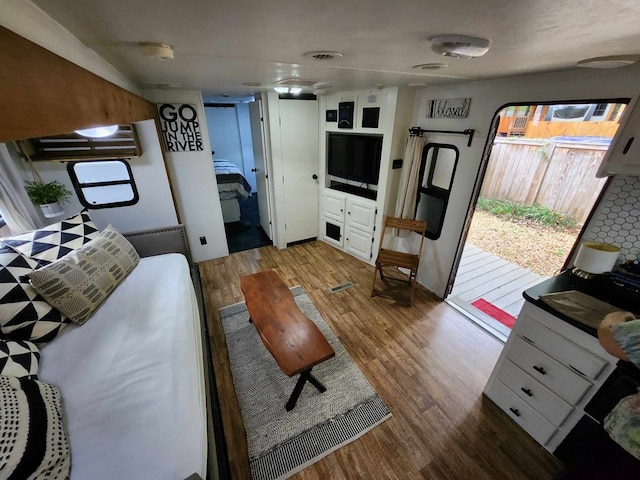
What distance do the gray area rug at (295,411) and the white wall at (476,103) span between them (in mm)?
1493

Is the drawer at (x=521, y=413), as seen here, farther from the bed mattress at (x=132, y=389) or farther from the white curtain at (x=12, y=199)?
the white curtain at (x=12, y=199)

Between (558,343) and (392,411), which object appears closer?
(558,343)

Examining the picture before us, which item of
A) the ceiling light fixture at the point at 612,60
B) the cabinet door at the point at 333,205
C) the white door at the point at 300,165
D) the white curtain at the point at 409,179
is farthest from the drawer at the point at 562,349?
the white door at the point at 300,165

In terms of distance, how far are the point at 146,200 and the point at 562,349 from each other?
141 inches

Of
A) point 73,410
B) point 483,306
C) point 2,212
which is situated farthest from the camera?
point 483,306

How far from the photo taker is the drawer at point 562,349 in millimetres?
1292

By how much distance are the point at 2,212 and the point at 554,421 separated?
149 inches

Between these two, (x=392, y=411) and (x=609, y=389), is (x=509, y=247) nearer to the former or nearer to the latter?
(x=609, y=389)

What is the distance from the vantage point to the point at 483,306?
2.79 meters

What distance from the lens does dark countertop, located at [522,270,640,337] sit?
1412 millimetres

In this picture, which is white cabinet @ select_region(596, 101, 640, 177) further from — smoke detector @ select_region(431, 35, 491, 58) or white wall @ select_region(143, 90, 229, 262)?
white wall @ select_region(143, 90, 229, 262)

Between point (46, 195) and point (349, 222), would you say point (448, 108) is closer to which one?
point (349, 222)

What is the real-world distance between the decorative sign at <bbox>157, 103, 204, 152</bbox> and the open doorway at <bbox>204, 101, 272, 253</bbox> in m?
0.91

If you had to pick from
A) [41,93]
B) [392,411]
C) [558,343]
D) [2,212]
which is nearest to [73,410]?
[41,93]
